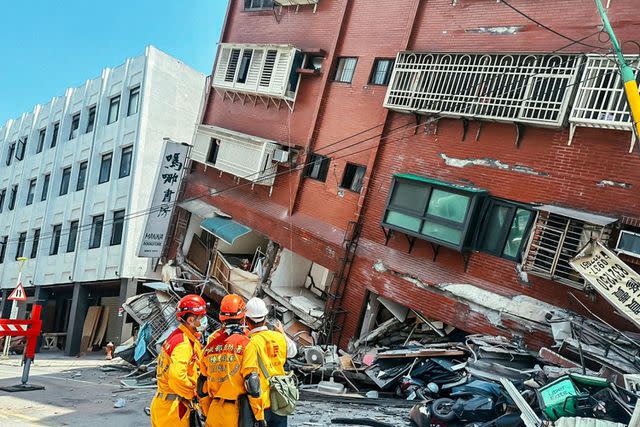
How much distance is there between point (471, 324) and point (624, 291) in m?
3.37

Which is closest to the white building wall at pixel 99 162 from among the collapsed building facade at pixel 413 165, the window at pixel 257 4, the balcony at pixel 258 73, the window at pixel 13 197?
the window at pixel 13 197

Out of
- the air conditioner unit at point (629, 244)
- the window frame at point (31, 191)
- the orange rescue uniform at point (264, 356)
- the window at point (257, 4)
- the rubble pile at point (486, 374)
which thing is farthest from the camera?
the window frame at point (31, 191)

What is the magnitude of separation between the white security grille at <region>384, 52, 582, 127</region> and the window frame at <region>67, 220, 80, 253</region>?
58.6ft

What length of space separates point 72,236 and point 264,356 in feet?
77.0

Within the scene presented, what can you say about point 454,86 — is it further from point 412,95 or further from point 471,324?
point 471,324

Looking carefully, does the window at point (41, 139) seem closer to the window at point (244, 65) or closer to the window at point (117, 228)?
the window at point (117, 228)

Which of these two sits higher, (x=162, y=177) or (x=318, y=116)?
(x=318, y=116)

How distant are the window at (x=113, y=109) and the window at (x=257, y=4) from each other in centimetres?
920

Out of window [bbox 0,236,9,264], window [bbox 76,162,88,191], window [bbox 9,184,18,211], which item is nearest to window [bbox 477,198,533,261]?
window [bbox 76,162,88,191]

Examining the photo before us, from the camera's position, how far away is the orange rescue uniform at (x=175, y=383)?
5477 mm

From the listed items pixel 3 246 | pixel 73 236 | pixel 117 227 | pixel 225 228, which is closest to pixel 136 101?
pixel 117 227

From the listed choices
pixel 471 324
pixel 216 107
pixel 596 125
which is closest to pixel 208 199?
pixel 216 107

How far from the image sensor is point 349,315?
14.5m

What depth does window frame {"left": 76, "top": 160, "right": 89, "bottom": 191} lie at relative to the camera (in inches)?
1051
